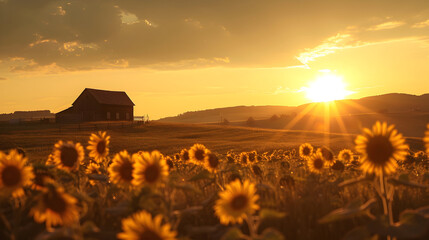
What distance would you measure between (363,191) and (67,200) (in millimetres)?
3726

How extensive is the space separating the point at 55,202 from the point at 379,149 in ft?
8.44

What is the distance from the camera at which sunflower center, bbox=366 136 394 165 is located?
9.86ft

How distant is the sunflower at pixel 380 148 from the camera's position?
9.84 ft

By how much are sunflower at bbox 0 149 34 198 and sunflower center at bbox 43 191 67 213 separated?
0.75m

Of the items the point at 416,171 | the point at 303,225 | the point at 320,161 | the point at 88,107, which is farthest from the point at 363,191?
the point at 88,107

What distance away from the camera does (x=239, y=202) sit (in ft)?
8.58

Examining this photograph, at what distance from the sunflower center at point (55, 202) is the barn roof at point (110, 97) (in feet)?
240

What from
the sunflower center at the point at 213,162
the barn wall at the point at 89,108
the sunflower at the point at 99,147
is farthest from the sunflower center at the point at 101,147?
the barn wall at the point at 89,108

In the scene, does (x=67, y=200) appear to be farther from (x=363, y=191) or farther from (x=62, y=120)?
(x=62, y=120)

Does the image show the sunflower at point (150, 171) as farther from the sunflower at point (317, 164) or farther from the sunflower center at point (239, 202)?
the sunflower at point (317, 164)

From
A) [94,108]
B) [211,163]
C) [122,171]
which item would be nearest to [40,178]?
[122,171]

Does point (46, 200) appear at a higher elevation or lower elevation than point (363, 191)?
higher

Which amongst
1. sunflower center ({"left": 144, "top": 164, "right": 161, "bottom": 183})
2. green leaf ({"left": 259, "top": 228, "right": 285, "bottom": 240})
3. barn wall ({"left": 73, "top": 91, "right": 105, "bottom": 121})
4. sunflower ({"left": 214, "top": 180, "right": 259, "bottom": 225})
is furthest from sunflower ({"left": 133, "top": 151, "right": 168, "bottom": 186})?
barn wall ({"left": 73, "top": 91, "right": 105, "bottom": 121})

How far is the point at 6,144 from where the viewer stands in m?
37.0
